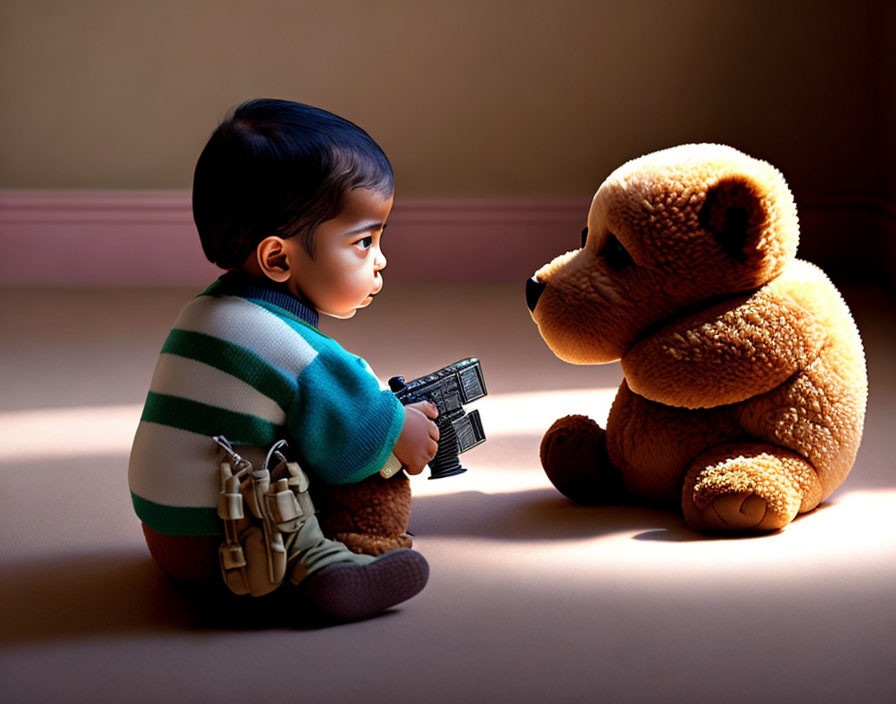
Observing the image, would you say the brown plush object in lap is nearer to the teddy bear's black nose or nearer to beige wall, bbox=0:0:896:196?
the teddy bear's black nose

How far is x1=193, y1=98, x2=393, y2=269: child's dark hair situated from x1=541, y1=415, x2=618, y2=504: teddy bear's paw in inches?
14.4

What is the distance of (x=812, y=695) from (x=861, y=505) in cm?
42

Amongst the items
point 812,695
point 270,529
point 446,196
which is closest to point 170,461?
point 270,529

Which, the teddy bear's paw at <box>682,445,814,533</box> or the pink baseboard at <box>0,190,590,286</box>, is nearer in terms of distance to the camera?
the teddy bear's paw at <box>682,445,814,533</box>

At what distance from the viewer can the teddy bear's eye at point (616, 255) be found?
44.2 inches

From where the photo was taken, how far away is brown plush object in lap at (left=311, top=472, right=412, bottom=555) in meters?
1.00

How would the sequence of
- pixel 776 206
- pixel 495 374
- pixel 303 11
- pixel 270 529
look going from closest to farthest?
1. pixel 270 529
2. pixel 776 206
3. pixel 495 374
4. pixel 303 11

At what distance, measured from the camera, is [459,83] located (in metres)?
2.43

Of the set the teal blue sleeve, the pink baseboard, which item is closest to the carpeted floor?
the teal blue sleeve

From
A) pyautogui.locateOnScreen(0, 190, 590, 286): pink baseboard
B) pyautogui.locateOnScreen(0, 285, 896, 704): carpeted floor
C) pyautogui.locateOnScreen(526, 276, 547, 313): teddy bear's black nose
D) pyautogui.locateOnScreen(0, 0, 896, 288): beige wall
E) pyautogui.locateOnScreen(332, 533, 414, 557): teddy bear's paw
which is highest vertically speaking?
pyautogui.locateOnScreen(0, 0, 896, 288): beige wall

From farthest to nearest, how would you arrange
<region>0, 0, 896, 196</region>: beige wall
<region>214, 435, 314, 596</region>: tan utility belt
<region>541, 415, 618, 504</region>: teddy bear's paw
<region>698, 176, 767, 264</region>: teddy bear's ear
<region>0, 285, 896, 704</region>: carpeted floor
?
<region>0, 0, 896, 196</region>: beige wall
<region>541, 415, 618, 504</region>: teddy bear's paw
<region>698, 176, 767, 264</region>: teddy bear's ear
<region>214, 435, 314, 596</region>: tan utility belt
<region>0, 285, 896, 704</region>: carpeted floor

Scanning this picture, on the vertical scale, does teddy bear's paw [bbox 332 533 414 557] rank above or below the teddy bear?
below

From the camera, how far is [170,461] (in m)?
0.96

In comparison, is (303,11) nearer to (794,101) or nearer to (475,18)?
(475,18)
